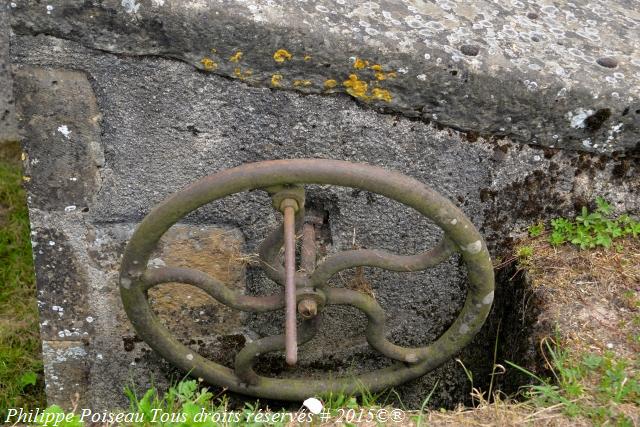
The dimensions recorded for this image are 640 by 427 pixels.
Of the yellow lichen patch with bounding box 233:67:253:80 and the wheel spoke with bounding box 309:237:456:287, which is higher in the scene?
the yellow lichen patch with bounding box 233:67:253:80

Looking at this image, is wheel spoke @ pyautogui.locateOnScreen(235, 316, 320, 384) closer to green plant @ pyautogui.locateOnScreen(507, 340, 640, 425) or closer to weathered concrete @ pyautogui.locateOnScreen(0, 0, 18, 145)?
green plant @ pyautogui.locateOnScreen(507, 340, 640, 425)

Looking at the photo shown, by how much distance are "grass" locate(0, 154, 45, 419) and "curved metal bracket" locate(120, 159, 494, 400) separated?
2.83ft

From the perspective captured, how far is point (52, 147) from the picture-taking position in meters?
1.97

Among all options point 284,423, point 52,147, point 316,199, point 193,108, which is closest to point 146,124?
point 193,108

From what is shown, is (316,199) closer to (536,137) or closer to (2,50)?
(536,137)

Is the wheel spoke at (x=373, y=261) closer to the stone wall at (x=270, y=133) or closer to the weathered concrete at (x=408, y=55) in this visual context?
the stone wall at (x=270, y=133)

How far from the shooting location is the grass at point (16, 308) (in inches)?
104

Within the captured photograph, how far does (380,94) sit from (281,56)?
0.84 ft

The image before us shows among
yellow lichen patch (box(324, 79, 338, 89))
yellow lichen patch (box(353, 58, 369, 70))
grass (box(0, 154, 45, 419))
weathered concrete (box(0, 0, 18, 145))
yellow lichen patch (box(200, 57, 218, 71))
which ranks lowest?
grass (box(0, 154, 45, 419))

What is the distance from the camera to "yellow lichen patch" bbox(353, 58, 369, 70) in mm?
1868

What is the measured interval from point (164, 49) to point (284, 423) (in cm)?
90

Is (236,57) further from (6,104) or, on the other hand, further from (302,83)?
(6,104)

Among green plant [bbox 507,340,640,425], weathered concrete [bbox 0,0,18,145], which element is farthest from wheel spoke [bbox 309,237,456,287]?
weathered concrete [bbox 0,0,18,145]

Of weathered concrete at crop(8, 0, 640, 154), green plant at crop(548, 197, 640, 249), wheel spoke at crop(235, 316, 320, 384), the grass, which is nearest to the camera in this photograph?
weathered concrete at crop(8, 0, 640, 154)
